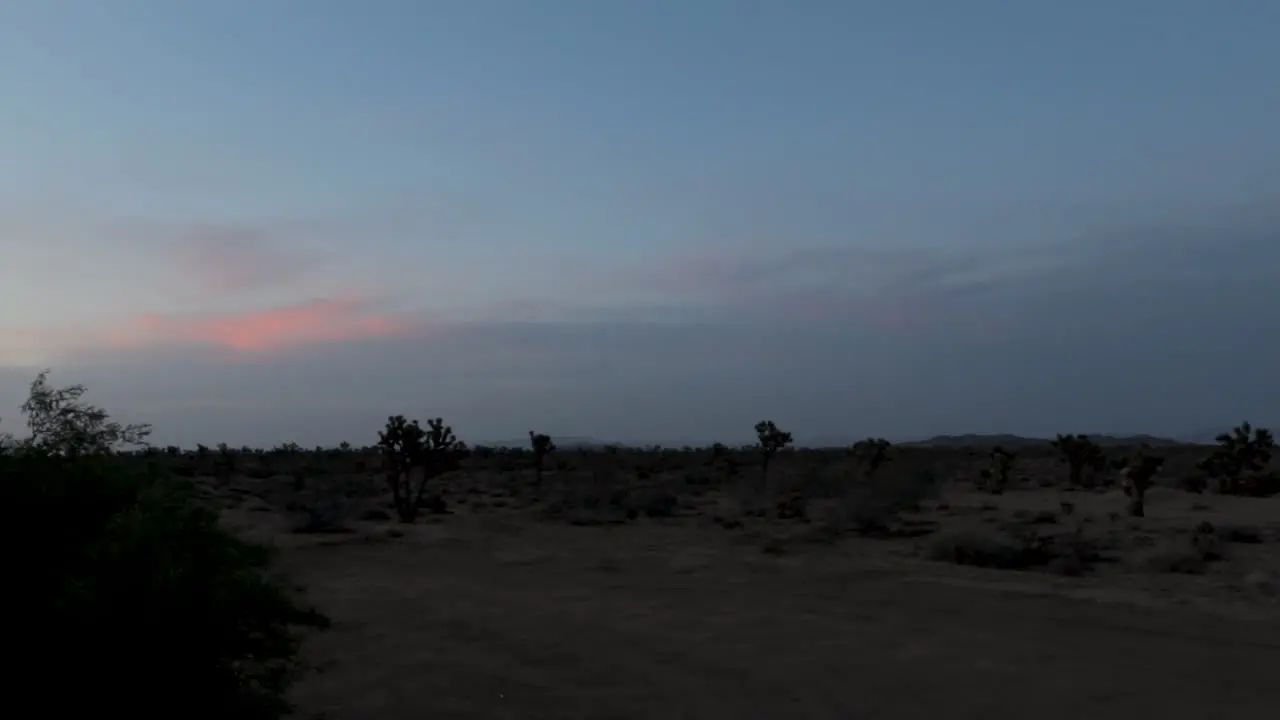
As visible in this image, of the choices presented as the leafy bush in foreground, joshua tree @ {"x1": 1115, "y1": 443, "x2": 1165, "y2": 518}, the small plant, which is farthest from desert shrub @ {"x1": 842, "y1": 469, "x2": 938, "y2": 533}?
the small plant

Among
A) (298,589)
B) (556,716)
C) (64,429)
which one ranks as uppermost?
(64,429)

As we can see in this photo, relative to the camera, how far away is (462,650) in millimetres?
12516

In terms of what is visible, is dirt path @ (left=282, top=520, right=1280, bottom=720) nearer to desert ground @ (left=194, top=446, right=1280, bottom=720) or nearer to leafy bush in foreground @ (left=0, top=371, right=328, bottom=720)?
desert ground @ (left=194, top=446, right=1280, bottom=720)

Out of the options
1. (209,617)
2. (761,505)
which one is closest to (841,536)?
(761,505)

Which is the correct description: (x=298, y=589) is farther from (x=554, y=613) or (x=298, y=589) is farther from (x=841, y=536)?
(x=841, y=536)

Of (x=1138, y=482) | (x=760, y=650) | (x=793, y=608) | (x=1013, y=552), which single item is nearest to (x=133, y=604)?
(x=760, y=650)

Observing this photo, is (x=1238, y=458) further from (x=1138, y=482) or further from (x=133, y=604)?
(x=133, y=604)

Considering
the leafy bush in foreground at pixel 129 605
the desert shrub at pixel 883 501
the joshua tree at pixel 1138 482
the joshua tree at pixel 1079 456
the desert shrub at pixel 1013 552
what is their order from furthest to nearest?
the joshua tree at pixel 1079 456 < the joshua tree at pixel 1138 482 < the desert shrub at pixel 883 501 < the desert shrub at pixel 1013 552 < the leafy bush in foreground at pixel 129 605

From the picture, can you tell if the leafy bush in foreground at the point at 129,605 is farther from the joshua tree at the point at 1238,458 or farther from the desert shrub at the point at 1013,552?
the joshua tree at the point at 1238,458

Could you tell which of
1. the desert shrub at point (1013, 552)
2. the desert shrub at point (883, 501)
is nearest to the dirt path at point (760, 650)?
the desert shrub at point (1013, 552)

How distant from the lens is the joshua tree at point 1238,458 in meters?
34.6

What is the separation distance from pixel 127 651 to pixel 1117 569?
1726 centimetres

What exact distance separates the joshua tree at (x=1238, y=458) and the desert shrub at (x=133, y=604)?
34.9m

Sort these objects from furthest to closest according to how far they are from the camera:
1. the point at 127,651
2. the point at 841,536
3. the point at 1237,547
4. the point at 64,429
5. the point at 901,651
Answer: the point at 841,536, the point at 1237,547, the point at 901,651, the point at 64,429, the point at 127,651
